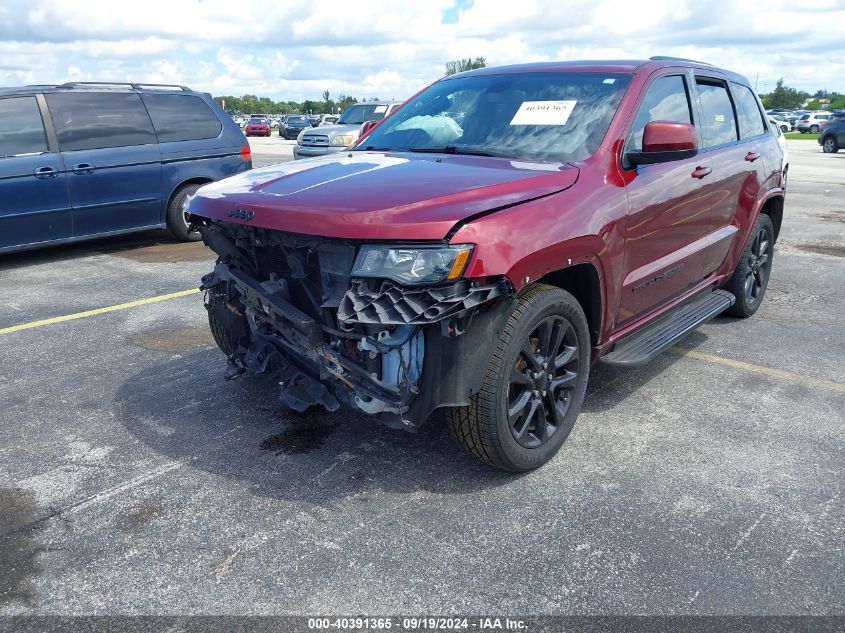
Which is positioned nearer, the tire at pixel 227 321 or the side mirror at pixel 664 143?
the side mirror at pixel 664 143

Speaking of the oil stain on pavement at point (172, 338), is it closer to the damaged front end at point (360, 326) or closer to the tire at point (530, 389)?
the damaged front end at point (360, 326)

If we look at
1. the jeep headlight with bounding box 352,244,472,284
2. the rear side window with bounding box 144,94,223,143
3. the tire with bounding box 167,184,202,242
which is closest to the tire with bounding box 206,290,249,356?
the jeep headlight with bounding box 352,244,472,284

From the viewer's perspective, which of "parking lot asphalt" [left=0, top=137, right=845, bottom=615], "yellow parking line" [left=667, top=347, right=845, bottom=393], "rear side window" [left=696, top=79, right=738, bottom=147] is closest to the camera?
"parking lot asphalt" [left=0, top=137, right=845, bottom=615]

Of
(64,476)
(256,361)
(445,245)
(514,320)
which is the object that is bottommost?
(64,476)

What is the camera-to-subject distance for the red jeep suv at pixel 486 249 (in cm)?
283

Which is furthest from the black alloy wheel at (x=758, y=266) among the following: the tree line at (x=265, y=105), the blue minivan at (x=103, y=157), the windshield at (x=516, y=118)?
the tree line at (x=265, y=105)

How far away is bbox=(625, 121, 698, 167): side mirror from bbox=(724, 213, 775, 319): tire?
6.69ft

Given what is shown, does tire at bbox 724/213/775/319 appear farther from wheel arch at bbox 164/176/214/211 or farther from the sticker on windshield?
wheel arch at bbox 164/176/214/211

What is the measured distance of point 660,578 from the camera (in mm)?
2643

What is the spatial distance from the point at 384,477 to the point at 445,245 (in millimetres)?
1200

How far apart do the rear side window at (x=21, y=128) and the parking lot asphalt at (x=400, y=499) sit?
3.36 m

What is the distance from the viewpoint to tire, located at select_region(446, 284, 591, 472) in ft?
9.86

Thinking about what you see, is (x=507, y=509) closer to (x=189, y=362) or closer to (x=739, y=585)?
(x=739, y=585)

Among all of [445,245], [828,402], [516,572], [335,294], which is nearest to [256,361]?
[335,294]
